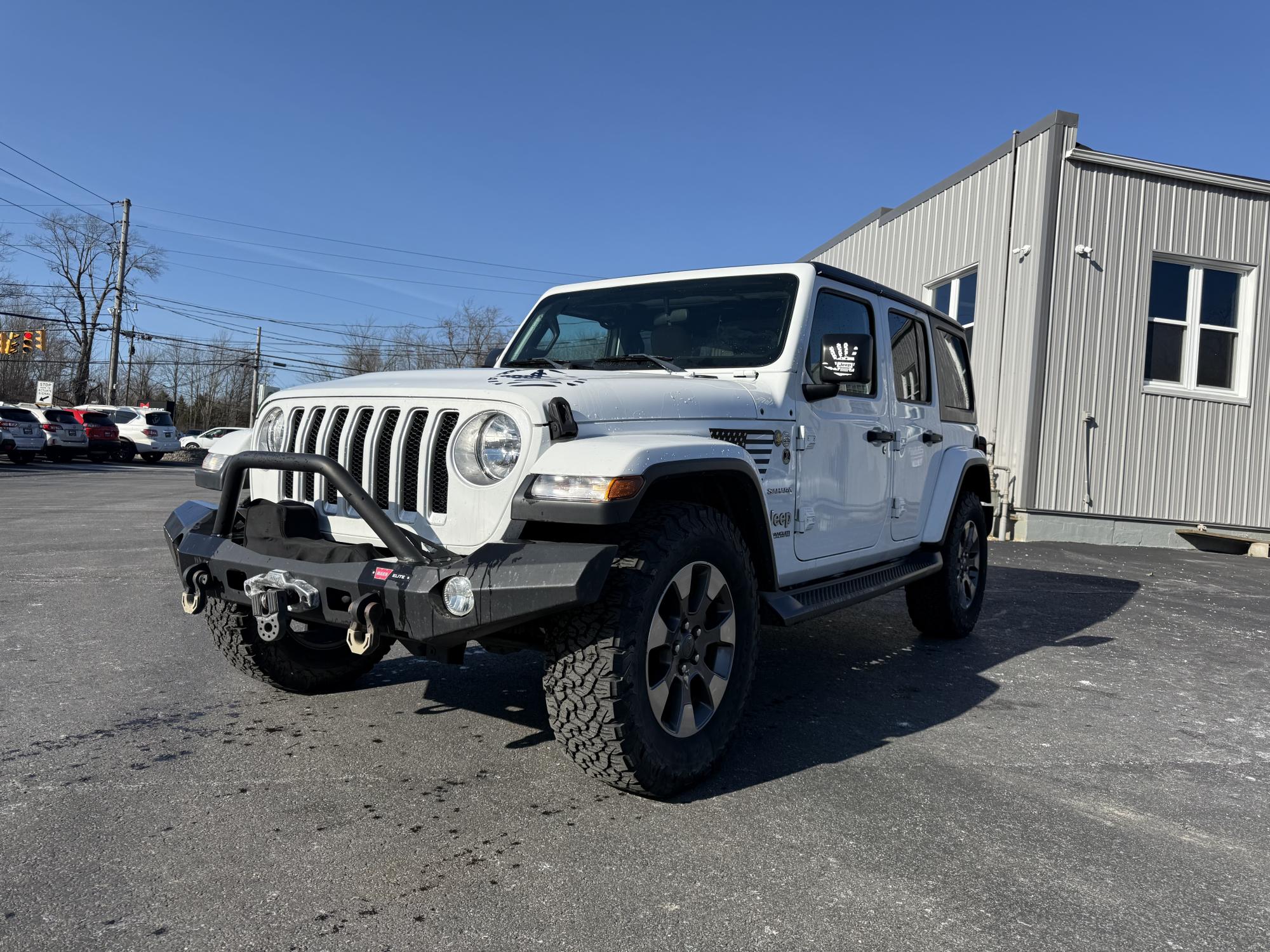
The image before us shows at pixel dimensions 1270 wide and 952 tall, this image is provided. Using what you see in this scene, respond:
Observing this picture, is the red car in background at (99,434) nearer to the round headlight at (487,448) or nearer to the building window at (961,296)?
the building window at (961,296)

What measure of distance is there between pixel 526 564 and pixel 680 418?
3.11 feet

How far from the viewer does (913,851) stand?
285 cm

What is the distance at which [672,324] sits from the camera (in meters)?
4.48

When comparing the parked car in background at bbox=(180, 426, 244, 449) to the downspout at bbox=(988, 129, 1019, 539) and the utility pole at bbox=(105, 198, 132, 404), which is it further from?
the downspout at bbox=(988, 129, 1019, 539)

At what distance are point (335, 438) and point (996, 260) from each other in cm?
1216

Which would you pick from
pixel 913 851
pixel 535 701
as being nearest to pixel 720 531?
pixel 913 851

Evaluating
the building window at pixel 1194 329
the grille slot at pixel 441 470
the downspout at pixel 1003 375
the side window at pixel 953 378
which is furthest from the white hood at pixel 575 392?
the building window at pixel 1194 329

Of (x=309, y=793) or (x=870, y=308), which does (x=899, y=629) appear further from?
(x=309, y=793)

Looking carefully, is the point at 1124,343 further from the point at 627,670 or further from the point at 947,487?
the point at 627,670

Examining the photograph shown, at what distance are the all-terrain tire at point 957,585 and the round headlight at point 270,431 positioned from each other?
370 cm

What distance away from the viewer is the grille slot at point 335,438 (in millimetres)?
3391

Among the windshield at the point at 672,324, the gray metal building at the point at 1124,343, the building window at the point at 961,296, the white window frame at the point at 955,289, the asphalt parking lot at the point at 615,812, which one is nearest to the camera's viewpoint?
the asphalt parking lot at the point at 615,812

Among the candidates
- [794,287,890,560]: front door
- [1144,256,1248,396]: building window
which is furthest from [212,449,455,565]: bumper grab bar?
[1144,256,1248,396]: building window

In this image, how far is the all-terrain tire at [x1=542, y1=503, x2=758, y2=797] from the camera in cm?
293
